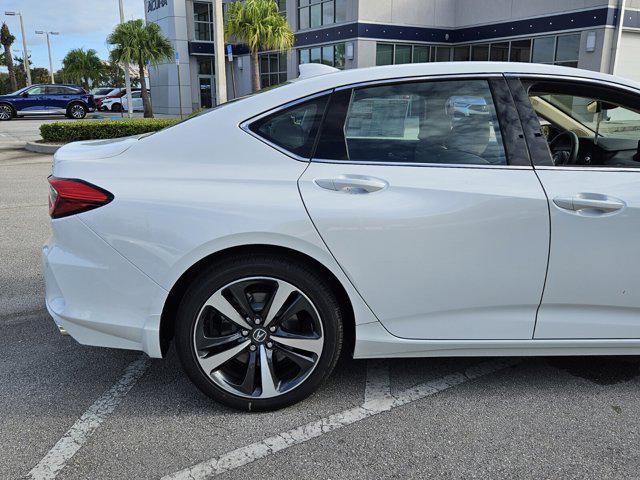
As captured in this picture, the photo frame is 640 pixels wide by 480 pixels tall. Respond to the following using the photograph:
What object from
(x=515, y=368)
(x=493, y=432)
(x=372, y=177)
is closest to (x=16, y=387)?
(x=372, y=177)

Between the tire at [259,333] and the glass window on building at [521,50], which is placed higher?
the glass window on building at [521,50]

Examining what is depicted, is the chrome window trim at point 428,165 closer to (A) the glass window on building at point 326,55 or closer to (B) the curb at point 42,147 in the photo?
(B) the curb at point 42,147

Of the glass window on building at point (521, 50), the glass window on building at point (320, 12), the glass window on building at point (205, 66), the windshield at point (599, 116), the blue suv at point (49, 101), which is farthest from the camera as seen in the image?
the glass window on building at point (205, 66)

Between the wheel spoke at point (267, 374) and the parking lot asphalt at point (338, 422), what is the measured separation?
0.41 ft

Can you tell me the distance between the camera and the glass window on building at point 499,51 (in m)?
22.2

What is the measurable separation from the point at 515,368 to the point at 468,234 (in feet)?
Answer: 3.61

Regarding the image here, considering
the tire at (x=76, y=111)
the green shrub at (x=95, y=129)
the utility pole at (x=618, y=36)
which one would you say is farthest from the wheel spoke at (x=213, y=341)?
the tire at (x=76, y=111)

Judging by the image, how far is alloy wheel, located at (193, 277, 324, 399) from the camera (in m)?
2.65

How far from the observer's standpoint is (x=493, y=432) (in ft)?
8.72

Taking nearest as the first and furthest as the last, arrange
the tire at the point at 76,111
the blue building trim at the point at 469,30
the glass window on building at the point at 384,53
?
the blue building trim at the point at 469,30, the glass window on building at the point at 384,53, the tire at the point at 76,111

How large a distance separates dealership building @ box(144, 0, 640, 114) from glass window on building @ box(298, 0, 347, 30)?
4 centimetres

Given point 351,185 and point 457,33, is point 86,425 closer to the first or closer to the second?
point 351,185

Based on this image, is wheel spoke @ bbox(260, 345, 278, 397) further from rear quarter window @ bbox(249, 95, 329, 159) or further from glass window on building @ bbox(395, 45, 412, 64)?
glass window on building @ bbox(395, 45, 412, 64)

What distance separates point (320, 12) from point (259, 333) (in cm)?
2384
